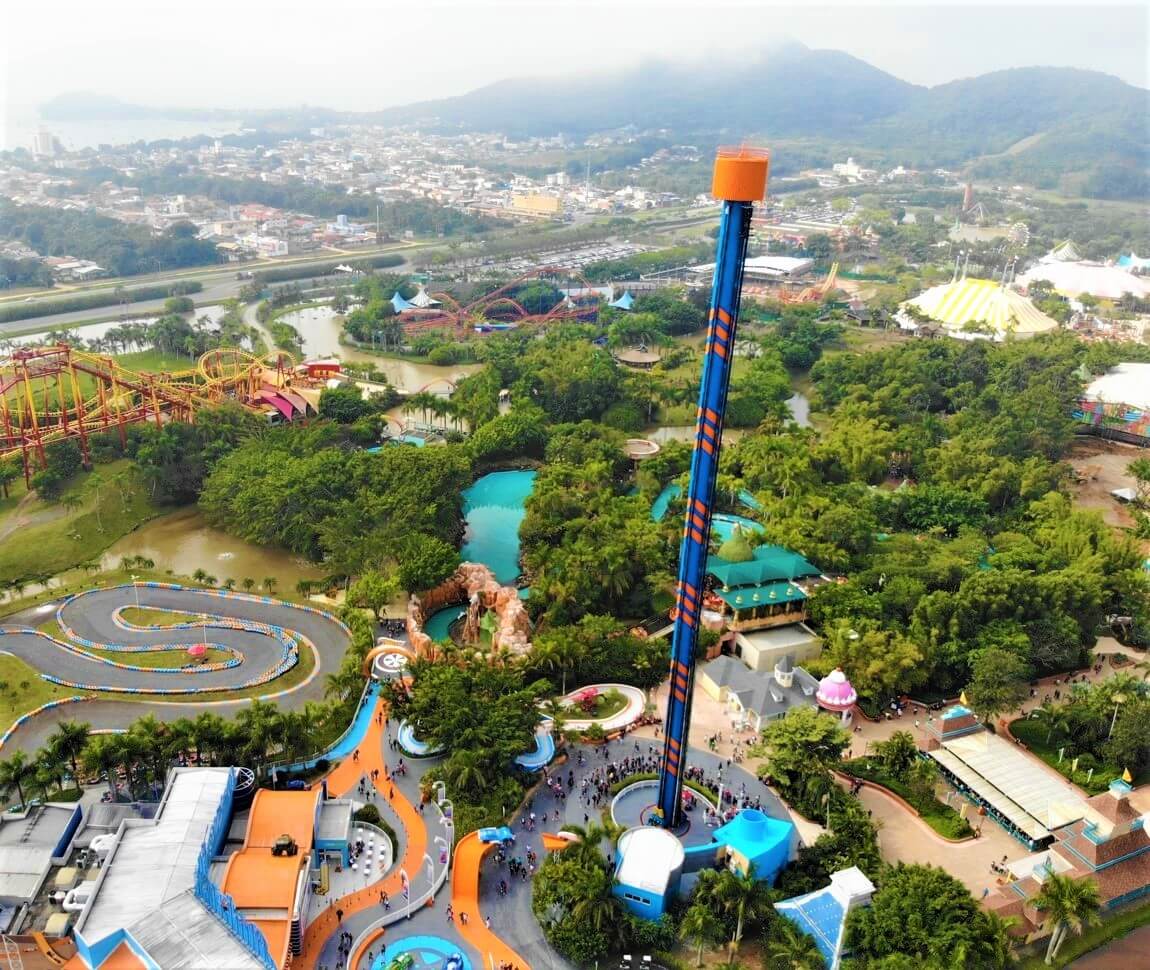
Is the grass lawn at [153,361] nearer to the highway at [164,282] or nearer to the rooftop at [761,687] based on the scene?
the highway at [164,282]

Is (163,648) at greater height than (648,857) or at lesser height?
lesser

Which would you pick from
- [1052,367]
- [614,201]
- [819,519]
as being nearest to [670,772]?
[819,519]

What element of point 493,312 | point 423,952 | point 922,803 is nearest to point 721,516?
point 922,803

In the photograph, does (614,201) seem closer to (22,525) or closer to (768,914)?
(22,525)

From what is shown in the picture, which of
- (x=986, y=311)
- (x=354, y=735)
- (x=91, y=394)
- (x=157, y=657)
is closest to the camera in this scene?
(x=354, y=735)

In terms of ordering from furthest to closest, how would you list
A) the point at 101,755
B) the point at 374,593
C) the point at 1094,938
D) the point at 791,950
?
the point at 374,593 < the point at 101,755 < the point at 1094,938 < the point at 791,950

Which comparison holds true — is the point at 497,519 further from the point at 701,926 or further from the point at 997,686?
the point at 701,926

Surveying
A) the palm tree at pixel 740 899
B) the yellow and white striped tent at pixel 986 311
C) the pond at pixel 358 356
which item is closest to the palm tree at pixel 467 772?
the palm tree at pixel 740 899

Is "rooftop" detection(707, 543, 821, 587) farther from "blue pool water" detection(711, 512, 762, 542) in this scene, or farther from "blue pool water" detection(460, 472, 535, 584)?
"blue pool water" detection(460, 472, 535, 584)
